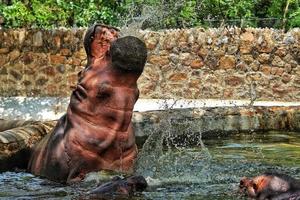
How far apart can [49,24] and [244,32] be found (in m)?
5.07

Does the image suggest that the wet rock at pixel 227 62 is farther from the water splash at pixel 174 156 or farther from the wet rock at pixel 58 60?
the water splash at pixel 174 156

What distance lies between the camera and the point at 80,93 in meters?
5.19

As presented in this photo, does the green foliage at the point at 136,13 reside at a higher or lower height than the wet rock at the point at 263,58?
higher

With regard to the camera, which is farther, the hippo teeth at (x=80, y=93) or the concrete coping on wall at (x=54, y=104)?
the concrete coping on wall at (x=54, y=104)

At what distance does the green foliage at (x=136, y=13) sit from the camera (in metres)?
17.5

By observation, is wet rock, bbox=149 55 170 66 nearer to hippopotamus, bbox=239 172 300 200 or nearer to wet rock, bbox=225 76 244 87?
wet rock, bbox=225 76 244 87

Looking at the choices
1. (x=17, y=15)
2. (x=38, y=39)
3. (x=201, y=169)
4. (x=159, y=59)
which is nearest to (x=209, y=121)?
(x=201, y=169)

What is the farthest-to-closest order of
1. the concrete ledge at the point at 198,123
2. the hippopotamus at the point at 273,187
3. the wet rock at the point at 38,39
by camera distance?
the wet rock at the point at 38,39 < the concrete ledge at the point at 198,123 < the hippopotamus at the point at 273,187

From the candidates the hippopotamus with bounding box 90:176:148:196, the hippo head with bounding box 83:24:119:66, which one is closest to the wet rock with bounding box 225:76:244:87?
the hippo head with bounding box 83:24:119:66

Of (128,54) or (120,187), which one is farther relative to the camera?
(128,54)

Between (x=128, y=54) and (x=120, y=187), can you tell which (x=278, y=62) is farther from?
(x=120, y=187)

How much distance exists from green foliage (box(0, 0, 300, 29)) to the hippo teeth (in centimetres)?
1181

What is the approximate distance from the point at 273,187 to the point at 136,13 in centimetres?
1487

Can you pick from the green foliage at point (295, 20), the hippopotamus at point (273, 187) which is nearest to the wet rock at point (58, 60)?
the green foliage at point (295, 20)
